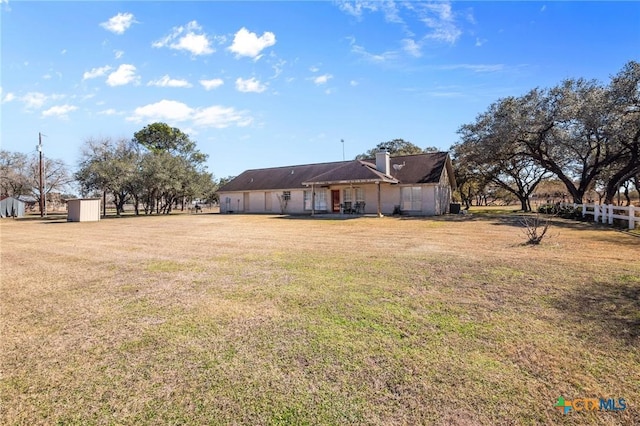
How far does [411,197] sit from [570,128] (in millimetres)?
10682

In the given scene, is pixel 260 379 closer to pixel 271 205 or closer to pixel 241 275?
pixel 241 275

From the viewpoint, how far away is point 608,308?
13.5ft

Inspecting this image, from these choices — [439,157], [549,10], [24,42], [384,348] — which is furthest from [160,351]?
[439,157]

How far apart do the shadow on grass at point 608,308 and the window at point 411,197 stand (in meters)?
18.3

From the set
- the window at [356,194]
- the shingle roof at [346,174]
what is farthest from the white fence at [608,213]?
the window at [356,194]

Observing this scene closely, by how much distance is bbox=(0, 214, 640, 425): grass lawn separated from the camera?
237 centimetres

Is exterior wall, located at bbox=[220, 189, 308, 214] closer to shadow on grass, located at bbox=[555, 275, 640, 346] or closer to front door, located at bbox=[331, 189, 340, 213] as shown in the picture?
front door, located at bbox=[331, 189, 340, 213]

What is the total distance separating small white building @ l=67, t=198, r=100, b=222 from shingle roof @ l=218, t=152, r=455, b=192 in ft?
36.6

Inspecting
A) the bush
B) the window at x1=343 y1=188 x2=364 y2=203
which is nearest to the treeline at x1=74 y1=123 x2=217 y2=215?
the window at x1=343 y1=188 x2=364 y2=203

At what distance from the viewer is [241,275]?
6.07 m

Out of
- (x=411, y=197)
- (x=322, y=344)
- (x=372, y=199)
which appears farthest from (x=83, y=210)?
(x=322, y=344)

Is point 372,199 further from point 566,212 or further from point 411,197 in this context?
point 566,212

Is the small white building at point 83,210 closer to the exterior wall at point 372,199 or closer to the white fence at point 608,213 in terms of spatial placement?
the exterior wall at point 372,199

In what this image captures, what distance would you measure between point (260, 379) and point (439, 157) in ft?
81.5
